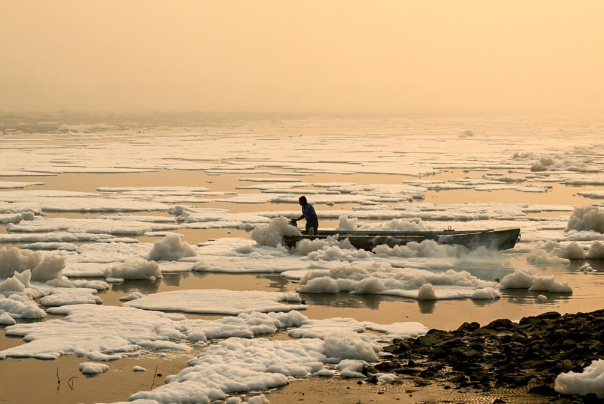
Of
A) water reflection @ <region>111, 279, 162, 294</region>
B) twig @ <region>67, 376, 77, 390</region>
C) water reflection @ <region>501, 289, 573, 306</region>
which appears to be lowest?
water reflection @ <region>111, 279, 162, 294</region>

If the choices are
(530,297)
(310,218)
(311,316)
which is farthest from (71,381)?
(310,218)

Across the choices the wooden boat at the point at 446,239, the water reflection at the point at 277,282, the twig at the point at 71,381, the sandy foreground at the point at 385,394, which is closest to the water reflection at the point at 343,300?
the water reflection at the point at 277,282

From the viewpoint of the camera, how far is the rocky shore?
9125 millimetres

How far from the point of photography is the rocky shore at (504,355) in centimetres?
912

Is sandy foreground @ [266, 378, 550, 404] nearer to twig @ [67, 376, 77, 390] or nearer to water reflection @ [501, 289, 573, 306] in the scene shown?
twig @ [67, 376, 77, 390]

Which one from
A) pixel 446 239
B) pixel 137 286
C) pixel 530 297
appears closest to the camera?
pixel 530 297

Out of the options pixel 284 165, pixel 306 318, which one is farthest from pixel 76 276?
pixel 284 165

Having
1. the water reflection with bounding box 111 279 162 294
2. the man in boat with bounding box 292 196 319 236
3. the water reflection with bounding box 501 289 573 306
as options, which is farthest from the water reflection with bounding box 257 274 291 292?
the water reflection with bounding box 501 289 573 306

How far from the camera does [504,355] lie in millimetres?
9930

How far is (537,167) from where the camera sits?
36719mm

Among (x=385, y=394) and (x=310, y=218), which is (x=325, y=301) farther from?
(x=310, y=218)

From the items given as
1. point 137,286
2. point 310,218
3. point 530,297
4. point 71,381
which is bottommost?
point 137,286

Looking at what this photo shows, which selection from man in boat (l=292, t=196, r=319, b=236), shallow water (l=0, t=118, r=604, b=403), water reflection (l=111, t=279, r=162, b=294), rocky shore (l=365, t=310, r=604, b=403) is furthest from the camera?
man in boat (l=292, t=196, r=319, b=236)

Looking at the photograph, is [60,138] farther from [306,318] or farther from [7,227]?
[306,318]
